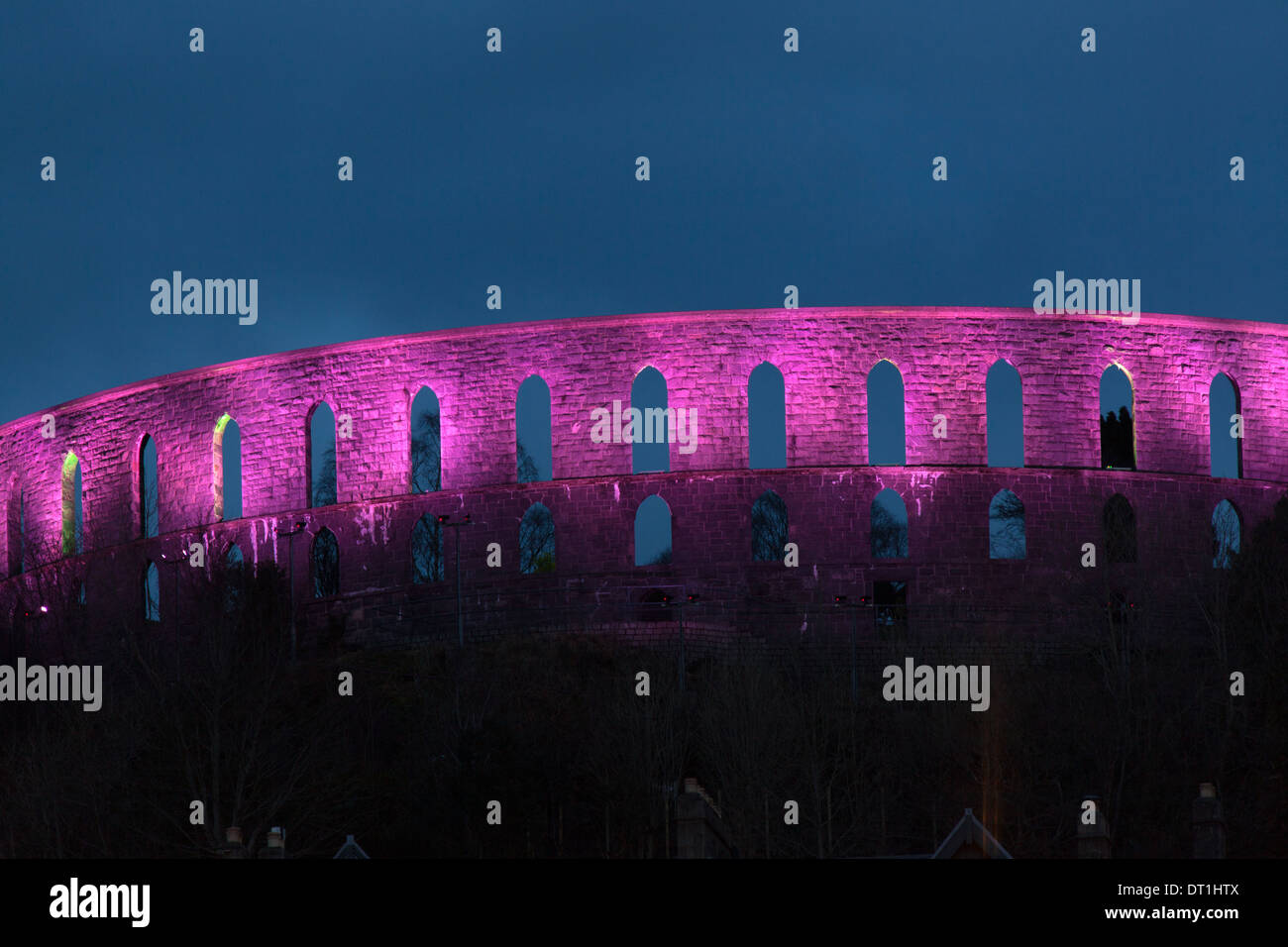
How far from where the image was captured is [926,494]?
47250 mm

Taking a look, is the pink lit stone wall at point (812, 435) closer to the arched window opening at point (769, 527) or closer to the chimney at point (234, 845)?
the chimney at point (234, 845)

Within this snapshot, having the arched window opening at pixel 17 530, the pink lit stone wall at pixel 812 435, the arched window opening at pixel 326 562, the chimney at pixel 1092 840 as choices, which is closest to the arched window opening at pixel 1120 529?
the pink lit stone wall at pixel 812 435

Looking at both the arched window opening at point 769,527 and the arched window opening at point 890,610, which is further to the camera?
the arched window opening at point 769,527

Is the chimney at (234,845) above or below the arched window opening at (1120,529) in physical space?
below

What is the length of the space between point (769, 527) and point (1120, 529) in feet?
76.1

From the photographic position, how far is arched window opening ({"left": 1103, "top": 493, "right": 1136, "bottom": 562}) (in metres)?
47.3

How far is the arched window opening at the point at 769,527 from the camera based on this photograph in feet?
226

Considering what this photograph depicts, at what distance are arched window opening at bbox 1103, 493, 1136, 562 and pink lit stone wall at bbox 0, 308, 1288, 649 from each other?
260 mm

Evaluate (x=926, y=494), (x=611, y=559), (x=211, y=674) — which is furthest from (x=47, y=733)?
(x=926, y=494)

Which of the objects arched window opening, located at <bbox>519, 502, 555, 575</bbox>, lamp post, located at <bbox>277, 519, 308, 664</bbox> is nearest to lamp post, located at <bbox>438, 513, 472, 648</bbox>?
lamp post, located at <bbox>277, 519, 308, 664</bbox>

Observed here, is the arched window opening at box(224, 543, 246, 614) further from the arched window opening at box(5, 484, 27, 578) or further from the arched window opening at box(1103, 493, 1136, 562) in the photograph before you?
the arched window opening at box(1103, 493, 1136, 562)

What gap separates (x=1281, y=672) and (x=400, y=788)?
15640 millimetres

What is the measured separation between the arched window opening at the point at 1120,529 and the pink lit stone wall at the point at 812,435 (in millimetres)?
260
